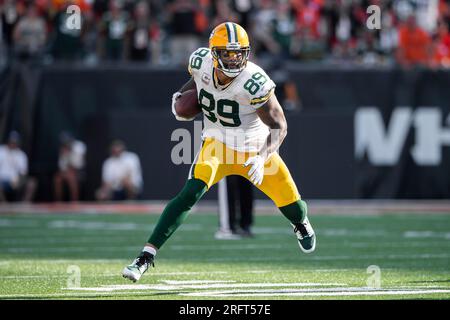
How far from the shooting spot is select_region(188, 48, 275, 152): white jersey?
682cm

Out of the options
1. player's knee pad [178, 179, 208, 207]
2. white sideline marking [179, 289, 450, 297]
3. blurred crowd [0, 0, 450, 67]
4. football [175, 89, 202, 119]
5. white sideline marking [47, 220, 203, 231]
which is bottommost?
white sideline marking [179, 289, 450, 297]

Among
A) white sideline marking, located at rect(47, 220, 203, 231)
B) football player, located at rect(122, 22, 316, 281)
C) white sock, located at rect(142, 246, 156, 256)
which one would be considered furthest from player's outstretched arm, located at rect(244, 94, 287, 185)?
white sideline marking, located at rect(47, 220, 203, 231)

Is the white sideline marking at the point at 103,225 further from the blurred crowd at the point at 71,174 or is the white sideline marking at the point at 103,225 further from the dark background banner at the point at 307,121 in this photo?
the dark background banner at the point at 307,121

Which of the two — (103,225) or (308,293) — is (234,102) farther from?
(103,225)

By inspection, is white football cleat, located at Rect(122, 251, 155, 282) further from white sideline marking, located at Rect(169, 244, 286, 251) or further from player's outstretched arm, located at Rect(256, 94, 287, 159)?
white sideline marking, located at Rect(169, 244, 286, 251)

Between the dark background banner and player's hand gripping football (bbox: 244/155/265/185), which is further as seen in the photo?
the dark background banner

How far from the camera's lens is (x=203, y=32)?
1595 centimetres

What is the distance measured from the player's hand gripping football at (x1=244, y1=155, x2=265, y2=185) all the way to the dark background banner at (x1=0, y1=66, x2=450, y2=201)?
7911 millimetres

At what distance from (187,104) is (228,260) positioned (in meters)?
1.73

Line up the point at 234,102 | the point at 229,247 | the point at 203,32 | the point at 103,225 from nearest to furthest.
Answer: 1. the point at 234,102
2. the point at 229,247
3. the point at 103,225
4. the point at 203,32

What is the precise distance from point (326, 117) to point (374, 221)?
9.35 feet

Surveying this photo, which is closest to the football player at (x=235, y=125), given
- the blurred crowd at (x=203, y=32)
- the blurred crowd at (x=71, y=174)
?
the blurred crowd at (x=71, y=174)

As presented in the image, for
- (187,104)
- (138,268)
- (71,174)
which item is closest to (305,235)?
(187,104)
